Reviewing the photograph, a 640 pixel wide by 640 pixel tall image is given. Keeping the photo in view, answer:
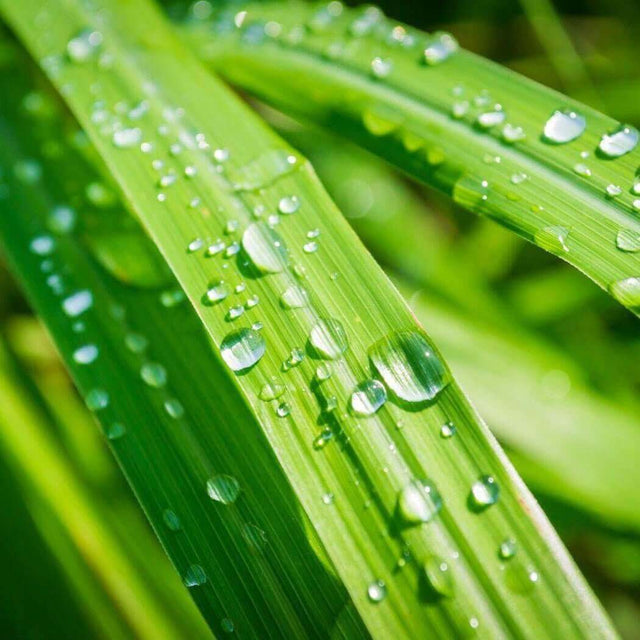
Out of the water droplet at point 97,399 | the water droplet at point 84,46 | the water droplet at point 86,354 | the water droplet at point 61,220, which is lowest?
the water droplet at point 97,399

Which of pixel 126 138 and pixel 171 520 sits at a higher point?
pixel 126 138

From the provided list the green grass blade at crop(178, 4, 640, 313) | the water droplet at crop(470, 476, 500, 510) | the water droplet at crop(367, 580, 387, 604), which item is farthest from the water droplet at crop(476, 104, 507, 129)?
the water droplet at crop(367, 580, 387, 604)

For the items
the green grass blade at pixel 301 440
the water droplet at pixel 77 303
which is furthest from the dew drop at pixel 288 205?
the water droplet at pixel 77 303

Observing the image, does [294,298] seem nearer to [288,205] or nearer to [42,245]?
[288,205]

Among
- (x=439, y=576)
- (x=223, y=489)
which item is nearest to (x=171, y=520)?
(x=223, y=489)

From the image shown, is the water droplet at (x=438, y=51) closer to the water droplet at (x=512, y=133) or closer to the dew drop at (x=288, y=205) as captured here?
the water droplet at (x=512, y=133)

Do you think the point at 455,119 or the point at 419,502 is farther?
the point at 455,119

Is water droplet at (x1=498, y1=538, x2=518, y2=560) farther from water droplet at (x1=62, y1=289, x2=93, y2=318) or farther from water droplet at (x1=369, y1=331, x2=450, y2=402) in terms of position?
water droplet at (x1=62, y1=289, x2=93, y2=318)
